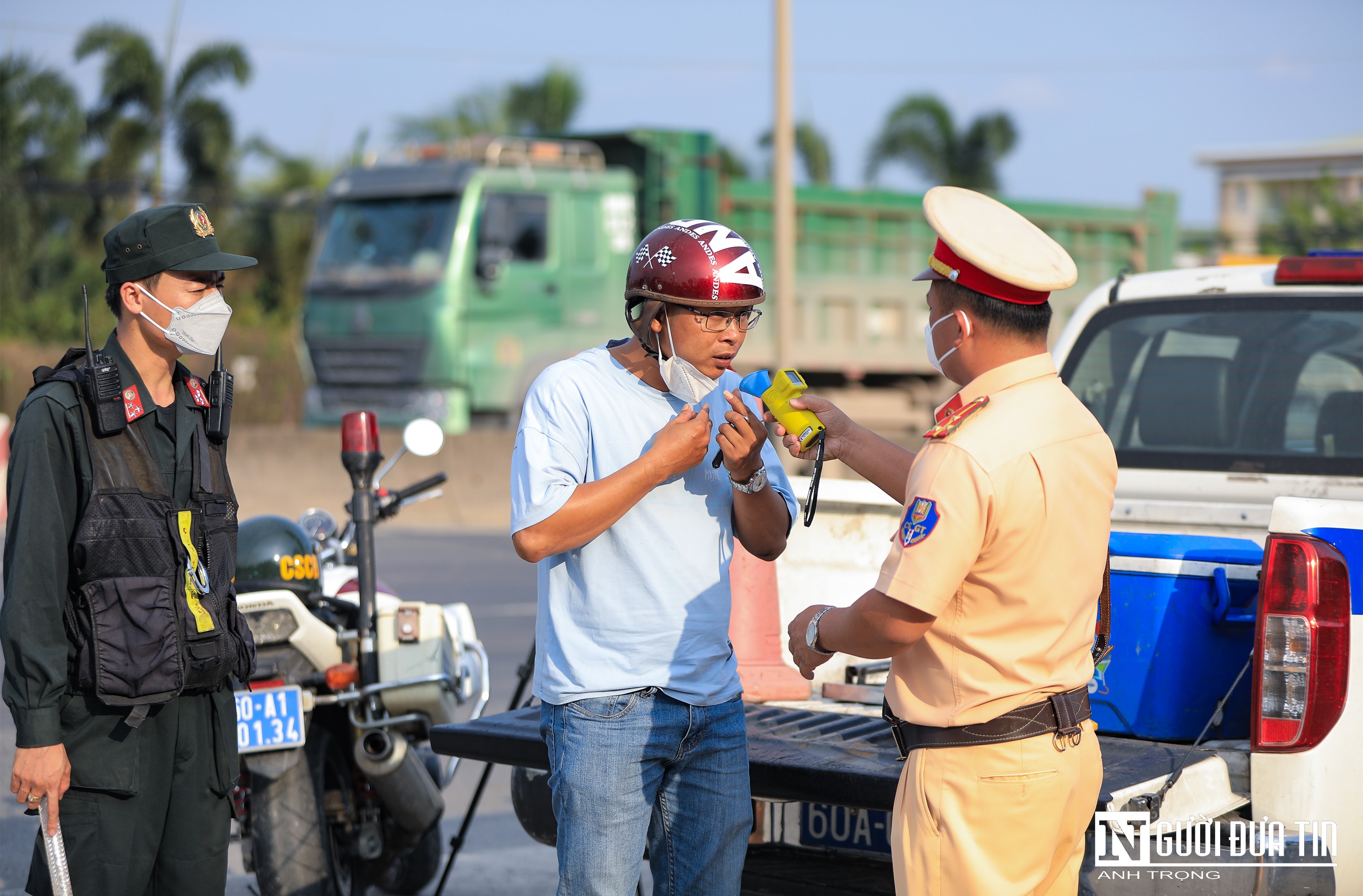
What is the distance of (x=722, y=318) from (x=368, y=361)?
43.8 ft

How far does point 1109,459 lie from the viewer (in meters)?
2.49

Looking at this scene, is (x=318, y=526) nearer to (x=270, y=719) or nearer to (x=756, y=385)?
(x=270, y=719)

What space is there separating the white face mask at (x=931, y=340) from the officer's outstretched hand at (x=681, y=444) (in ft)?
1.42

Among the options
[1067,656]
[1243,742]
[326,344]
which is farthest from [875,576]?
[326,344]

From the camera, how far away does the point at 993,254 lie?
2389 mm

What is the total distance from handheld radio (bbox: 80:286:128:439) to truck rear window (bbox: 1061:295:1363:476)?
10.9 feet

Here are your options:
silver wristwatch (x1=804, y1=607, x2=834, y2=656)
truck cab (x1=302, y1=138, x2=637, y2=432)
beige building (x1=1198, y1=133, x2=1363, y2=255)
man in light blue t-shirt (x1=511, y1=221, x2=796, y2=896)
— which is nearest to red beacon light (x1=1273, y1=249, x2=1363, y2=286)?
man in light blue t-shirt (x1=511, y1=221, x2=796, y2=896)

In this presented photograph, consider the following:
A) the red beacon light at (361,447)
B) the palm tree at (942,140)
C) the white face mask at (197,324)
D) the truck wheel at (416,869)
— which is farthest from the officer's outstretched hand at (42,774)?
the palm tree at (942,140)

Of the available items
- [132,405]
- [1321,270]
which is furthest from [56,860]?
[1321,270]

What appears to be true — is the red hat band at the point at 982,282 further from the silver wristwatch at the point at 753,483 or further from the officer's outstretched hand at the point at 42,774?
the officer's outstretched hand at the point at 42,774

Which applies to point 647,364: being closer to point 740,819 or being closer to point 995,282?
point 995,282

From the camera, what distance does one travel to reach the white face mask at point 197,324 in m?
3.06

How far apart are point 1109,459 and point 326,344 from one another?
47.4 feet

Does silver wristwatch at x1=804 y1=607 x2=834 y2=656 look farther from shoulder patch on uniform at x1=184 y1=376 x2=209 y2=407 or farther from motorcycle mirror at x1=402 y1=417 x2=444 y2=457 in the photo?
motorcycle mirror at x1=402 y1=417 x2=444 y2=457
